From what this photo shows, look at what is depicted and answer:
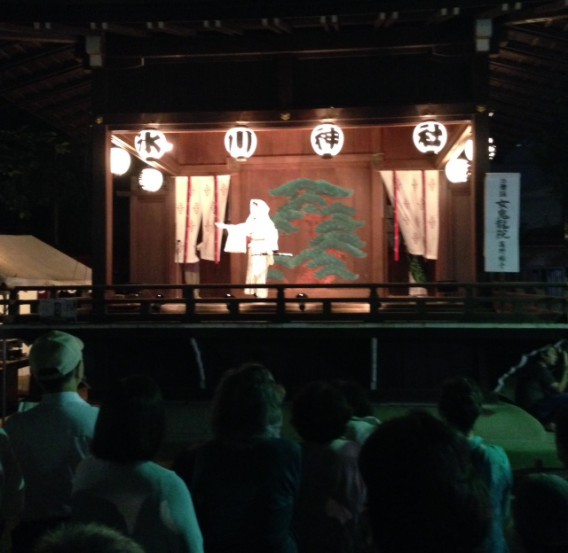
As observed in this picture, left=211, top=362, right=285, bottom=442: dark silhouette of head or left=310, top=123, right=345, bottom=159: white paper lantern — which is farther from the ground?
left=310, top=123, right=345, bottom=159: white paper lantern

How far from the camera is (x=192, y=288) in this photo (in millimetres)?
10805

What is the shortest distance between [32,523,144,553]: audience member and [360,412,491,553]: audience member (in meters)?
0.55

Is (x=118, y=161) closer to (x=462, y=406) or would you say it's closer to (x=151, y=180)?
(x=151, y=180)

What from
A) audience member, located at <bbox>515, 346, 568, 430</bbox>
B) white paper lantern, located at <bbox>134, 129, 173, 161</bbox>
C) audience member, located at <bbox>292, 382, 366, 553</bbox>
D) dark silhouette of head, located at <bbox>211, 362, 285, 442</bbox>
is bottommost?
audience member, located at <bbox>515, 346, 568, 430</bbox>

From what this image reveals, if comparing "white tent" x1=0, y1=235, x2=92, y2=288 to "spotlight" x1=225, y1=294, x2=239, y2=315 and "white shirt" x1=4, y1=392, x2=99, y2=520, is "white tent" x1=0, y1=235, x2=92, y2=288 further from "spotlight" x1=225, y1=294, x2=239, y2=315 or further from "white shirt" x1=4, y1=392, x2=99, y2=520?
"white shirt" x1=4, y1=392, x2=99, y2=520

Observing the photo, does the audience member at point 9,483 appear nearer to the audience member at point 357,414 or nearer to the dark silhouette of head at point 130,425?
the dark silhouette of head at point 130,425

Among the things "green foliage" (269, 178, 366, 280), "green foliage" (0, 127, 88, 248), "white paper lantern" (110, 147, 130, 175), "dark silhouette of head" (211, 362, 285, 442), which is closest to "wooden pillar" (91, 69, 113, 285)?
"white paper lantern" (110, 147, 130, 175)

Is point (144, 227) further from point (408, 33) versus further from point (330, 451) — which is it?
point (330, 451)

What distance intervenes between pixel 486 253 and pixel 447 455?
9.41m

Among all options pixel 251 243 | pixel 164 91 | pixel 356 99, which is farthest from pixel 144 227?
pixel 356 99

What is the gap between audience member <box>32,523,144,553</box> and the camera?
4.95 feet

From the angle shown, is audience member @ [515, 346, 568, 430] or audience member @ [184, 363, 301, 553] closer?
audience member @ [184, 363, 301, 553]

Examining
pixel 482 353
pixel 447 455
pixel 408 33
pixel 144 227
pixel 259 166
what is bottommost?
pixel 482 353

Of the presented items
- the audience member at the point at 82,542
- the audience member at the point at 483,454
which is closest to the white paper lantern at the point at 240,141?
the audience member at the point at 483,454
